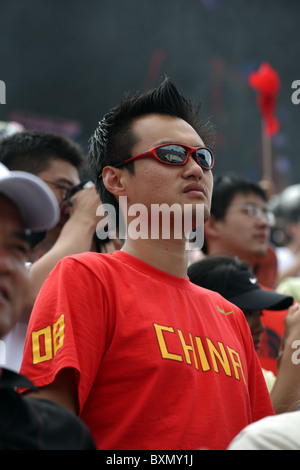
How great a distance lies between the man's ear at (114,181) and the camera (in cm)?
202

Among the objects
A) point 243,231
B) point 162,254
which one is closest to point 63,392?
point 162,254

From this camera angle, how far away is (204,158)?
201 cm

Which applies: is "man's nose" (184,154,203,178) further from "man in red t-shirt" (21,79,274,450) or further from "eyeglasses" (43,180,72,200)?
"eyeglasses" (43,180,72,200)

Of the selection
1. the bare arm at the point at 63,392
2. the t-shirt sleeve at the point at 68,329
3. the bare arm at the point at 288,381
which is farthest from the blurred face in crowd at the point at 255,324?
the bare arm at the point at 63,392

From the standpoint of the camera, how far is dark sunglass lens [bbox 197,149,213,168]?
1990 mm

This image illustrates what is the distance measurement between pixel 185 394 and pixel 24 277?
1.91ft

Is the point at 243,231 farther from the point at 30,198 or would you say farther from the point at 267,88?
the point at 267,88

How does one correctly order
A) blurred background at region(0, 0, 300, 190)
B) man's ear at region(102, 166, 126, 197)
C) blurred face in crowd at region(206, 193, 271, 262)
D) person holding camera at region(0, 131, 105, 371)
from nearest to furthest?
man's ear at region(102, 166, 126, 197), person holding camera at region(0, 131, 105, 371), blurred face in crowd at region(206, 193, 271, 262), blurred background at region(0, 0, 300, 190)

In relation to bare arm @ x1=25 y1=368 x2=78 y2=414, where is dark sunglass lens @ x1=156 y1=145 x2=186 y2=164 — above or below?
above

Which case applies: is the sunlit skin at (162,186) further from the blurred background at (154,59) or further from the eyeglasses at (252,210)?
the blurred background at (154,59)

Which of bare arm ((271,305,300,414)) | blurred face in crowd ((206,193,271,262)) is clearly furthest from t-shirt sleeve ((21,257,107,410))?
blurred face in crowd ((206,193,271,262))

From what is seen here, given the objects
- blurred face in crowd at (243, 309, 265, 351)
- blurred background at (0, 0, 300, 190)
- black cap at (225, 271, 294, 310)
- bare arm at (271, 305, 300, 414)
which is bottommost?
bare arm at (271, 305, 300, 414)

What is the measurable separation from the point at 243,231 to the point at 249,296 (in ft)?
3.53
